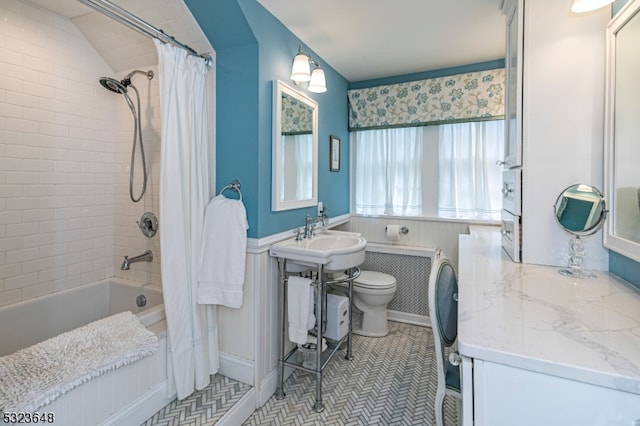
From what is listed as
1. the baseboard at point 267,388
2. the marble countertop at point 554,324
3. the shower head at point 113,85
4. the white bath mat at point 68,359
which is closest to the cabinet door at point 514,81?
the marble countertop at point 554,324

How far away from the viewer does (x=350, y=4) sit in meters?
1.81

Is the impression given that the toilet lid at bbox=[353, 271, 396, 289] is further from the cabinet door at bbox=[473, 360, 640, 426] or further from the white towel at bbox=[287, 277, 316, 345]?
the cabinet door at bbox=[473, 360, 640, 426]

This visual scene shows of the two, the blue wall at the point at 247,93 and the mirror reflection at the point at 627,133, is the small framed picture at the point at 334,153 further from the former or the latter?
the mirror reflection at the point at 627,133

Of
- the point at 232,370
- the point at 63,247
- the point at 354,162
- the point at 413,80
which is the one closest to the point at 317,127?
the point at 354,162

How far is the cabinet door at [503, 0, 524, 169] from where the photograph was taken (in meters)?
1.40

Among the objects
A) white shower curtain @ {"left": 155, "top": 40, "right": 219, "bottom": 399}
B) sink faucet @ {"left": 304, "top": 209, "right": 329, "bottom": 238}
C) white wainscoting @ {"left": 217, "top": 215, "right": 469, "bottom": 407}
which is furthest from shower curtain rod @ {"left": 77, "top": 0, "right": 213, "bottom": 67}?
sink faucet @ {"left": 304, "top": 209, "right": 329, "bottom": 238}

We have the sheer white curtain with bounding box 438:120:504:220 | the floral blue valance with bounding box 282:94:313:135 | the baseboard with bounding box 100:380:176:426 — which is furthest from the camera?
the sheer white curtain with bounding box 438:120:504:220

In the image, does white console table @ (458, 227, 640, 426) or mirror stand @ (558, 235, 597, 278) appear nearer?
white console table @ (458, 227, 640, 426)

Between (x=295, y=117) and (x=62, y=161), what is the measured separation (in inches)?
65.1

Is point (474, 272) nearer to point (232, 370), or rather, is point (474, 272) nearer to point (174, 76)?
point (232, 370)

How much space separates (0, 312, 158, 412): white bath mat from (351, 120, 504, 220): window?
87.4 inches

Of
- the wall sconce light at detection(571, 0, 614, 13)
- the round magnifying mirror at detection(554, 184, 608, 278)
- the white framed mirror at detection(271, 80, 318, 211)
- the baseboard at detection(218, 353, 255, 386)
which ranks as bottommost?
→ the baseboard at detection(218, 353, 255, 386)

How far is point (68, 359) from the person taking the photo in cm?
133

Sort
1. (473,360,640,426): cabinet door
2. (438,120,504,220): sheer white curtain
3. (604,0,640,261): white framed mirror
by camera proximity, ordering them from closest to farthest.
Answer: (473,360,640,426): cabinet door < (604,0,640,261): white framed mirror < (438,120,504,220): sheer white curtain
